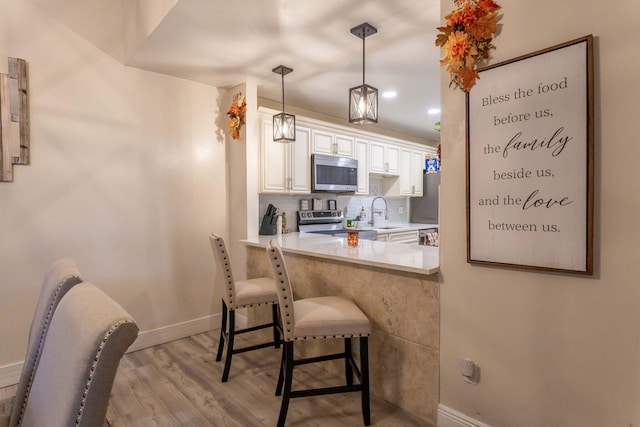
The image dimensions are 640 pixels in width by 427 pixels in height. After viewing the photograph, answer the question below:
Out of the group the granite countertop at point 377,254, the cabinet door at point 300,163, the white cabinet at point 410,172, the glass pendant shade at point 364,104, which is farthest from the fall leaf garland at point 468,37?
the white cabinet at point 410,172

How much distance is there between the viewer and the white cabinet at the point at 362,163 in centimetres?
461

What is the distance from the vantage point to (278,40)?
243 centimetres

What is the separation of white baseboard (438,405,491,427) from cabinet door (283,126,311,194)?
8.28 feet

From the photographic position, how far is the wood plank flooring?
1979 mm

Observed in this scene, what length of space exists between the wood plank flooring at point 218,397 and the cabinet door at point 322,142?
7.45 feet

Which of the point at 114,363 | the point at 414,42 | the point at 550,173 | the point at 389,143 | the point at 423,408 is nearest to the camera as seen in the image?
the point at 114,363

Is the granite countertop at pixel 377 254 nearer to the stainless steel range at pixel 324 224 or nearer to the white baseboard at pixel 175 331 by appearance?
the white baseboard at pixel 175 331

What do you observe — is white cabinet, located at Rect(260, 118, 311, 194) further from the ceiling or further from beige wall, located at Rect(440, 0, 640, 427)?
beige wall, located at Rect(440, 0, 640, 427)

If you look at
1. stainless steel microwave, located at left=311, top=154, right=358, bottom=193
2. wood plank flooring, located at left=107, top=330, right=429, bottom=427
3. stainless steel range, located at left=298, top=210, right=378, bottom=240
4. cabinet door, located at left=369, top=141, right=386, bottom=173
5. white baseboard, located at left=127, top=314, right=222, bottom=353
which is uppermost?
cabinet door, located at left=369, top=141, right=386, bottom=173

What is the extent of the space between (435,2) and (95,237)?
2.92 m

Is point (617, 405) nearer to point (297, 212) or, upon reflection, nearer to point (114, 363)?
point (114, 363)

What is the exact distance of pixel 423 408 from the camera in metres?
1.94

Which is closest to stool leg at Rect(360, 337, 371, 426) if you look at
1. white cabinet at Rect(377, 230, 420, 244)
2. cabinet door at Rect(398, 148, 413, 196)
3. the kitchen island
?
the kitchen island

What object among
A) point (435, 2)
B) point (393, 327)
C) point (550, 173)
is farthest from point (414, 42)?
point (393, 327)
